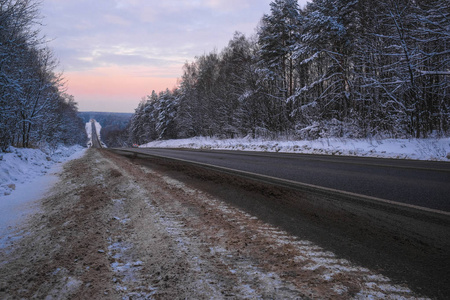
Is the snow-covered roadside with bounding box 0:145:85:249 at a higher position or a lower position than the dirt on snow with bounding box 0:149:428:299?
higher

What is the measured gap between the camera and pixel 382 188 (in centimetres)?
435

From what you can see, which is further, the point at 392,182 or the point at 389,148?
the point at 389,148

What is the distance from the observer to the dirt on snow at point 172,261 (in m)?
1.66

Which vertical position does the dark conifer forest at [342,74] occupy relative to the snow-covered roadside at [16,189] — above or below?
above

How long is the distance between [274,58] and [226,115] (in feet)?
33.5

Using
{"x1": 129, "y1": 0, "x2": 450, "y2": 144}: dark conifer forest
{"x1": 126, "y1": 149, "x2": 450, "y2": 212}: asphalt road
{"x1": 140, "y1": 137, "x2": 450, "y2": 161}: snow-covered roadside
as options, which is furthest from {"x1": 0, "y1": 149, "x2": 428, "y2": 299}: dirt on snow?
{"x1": 129, "y1": 0, "x2": 450, "y2": 144}: dark conifer forest

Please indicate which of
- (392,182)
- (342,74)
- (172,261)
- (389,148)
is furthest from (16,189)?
Answer: (342,74)

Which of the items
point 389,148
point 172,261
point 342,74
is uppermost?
point 342,74

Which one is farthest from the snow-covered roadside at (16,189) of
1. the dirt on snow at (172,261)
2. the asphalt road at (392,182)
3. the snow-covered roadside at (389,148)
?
the snow-covered roadside at (389,148)

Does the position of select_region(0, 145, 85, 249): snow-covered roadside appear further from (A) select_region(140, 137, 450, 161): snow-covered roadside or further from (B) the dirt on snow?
(A) select_region(140, 137, 450, 161): snow-covered roadside

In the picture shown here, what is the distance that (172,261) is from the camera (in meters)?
2.07

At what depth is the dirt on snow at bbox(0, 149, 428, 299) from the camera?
5.44ft

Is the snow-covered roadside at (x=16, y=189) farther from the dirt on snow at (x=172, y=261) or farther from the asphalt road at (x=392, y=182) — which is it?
the asphalt road at (x=392, y=182)

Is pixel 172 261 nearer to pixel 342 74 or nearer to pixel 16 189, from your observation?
pixel 16 189
